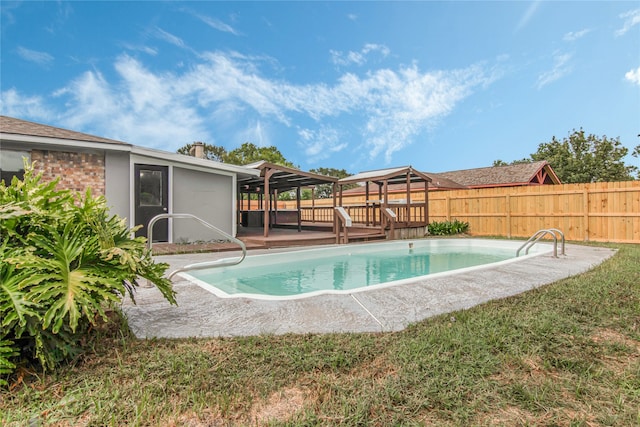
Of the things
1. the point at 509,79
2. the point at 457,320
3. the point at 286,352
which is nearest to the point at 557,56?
the point at 509,79

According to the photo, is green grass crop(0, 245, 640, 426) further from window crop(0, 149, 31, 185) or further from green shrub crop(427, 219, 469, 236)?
green shrub crop(427, 219, 469, 236)

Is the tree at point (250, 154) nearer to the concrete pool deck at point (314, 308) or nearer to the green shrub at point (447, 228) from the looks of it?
the green shrub at point (447, 228)

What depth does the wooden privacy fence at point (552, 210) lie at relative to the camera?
1011 cm

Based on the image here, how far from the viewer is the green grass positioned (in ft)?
5.64

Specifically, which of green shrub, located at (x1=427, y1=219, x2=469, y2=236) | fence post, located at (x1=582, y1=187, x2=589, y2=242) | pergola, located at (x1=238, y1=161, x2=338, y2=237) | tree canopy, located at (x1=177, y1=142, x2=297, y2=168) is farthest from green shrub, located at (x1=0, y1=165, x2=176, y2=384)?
tree canopy, located at (x1=177, y1=142, x2=297, y2=168)

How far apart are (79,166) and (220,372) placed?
8.76 metres

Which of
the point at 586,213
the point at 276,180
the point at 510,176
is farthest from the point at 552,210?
the point at 276,180

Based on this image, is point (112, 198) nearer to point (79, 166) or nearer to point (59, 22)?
point (79, 166)

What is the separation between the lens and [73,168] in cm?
835

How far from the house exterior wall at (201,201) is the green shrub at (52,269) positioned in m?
7.29

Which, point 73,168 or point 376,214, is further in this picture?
point 376,214

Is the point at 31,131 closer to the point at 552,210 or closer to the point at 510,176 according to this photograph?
the point at 552,210

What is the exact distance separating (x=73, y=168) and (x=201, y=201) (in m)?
3.24

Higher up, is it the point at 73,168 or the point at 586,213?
the point at 73,168
